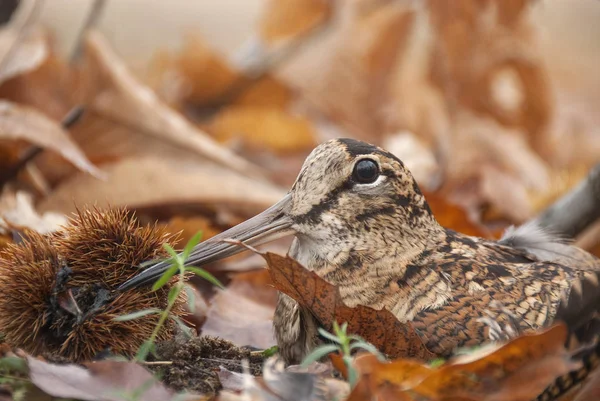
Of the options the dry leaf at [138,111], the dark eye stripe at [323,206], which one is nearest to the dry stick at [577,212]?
the dark eye stripe at [323,206]

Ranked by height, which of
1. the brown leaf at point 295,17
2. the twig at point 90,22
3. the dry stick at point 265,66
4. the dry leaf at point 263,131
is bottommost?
the twig at point 90,22

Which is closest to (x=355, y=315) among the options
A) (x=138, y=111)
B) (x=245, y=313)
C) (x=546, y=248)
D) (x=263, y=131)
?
(x=245, y=313)

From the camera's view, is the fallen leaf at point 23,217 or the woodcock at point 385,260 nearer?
the woodcock at point 385,260

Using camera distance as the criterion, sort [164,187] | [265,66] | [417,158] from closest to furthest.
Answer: [164,187], [417,158], [265,66]

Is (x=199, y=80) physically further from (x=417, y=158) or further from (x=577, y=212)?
(x=577, y=212)

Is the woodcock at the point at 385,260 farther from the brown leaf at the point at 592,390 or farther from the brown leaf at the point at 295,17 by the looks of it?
the brown leaf at the point at 295,17

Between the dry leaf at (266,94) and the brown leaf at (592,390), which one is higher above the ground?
the dry leaf at (266,94)

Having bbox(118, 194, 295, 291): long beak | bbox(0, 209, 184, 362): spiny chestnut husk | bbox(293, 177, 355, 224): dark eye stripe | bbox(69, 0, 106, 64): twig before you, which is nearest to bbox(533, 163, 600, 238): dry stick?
bbox(293, 177, 355, 224): dark eye stripe

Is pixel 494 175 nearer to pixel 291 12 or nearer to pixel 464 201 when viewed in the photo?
pixel 464 201
